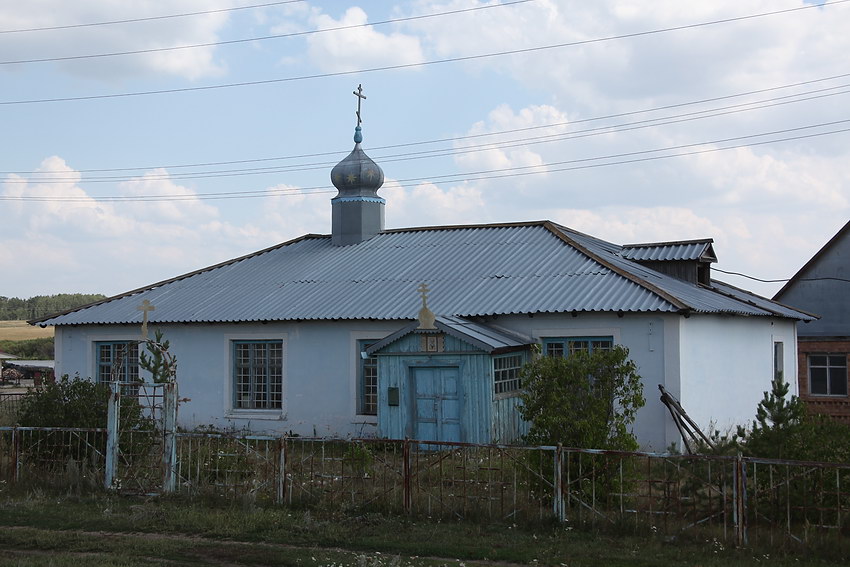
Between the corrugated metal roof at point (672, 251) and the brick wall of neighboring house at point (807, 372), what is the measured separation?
6.34 m

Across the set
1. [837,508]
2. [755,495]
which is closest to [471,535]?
[755,495]

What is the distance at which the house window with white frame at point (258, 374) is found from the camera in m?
20.1

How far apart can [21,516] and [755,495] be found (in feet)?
27.2

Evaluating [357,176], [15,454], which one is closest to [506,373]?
[15,454]

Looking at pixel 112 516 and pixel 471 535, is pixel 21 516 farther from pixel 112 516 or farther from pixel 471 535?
pixel 471 535

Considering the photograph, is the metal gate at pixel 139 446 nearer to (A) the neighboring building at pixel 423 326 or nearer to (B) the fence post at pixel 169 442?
(B) the fence post at pixel 169 442

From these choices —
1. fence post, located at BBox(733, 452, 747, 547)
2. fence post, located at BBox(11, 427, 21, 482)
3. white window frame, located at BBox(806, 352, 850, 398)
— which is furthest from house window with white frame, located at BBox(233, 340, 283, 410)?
white window frame, located at BBox(806, 352, 850, 398)

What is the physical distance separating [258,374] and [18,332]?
240ft

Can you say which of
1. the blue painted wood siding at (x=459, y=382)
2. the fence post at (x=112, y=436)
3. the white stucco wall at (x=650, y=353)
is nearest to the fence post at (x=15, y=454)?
the fence post at (x=112, y=436)

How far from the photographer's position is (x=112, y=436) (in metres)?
12.6

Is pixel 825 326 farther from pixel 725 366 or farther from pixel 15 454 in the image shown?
pixel 15 454

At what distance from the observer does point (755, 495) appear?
9.62 metres

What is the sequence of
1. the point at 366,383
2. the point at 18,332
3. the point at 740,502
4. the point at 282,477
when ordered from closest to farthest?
the point at 740,502 → the point at 282,477 → the point at 366,383 → the point at 18,332

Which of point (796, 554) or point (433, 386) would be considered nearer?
point (796, 554)
